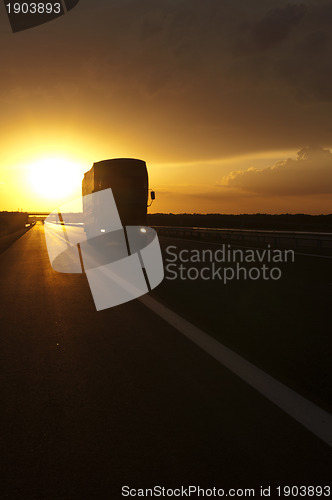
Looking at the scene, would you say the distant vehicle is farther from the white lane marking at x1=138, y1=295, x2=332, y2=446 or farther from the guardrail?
the white lane marking at x1=138, y1=295, x2=332, y2=446

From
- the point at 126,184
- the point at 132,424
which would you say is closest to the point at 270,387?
the point at 132,424

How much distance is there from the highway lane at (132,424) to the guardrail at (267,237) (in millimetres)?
24545

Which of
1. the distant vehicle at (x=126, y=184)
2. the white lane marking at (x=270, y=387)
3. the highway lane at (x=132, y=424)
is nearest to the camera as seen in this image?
the highway lane at (x=132, y=424)

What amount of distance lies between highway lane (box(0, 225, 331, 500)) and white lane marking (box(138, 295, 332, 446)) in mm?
120

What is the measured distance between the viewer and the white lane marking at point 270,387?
490cm

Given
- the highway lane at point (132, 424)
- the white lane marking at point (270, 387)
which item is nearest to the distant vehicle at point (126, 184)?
the white lane marking at point (270, 387)

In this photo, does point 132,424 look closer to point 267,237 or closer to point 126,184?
point 126,184

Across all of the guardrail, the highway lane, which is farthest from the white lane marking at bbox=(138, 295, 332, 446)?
the guardrail

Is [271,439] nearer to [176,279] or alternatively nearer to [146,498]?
[146,498]

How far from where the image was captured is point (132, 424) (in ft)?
16.4

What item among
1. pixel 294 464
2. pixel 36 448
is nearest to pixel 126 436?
pixel 36 448

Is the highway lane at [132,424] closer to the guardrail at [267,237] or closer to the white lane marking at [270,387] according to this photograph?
the white lane marking at [270,387]

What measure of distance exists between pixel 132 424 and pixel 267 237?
139ft

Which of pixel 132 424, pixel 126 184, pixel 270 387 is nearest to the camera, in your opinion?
pixel 132 424
